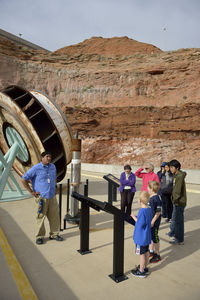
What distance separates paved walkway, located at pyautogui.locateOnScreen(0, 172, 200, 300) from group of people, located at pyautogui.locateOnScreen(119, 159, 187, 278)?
22 cm

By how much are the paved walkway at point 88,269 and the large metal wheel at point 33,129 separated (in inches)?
100

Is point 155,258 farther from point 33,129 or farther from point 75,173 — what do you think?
point 33,129

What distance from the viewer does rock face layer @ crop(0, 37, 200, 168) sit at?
29766 mm

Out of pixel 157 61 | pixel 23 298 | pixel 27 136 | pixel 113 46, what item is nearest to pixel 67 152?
pixel 27 136

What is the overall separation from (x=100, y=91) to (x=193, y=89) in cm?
1560

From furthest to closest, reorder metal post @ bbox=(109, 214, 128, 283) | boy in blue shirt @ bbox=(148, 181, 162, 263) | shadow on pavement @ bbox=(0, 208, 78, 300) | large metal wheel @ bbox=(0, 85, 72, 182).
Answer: large metal wheel @ bbox=(0, 85, 72, 182)
boy in blue shirt @ bbox=(148, 181, 162, 263)
metal post @ bbox=(109, 214, 128, 283)
shadow on pavement @ bbox=(0, 208, 78, 300)

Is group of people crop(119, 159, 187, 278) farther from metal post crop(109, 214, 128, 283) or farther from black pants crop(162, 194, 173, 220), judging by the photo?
metal post crop(109, 214, 128, 283)

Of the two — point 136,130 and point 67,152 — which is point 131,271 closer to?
point 67,152

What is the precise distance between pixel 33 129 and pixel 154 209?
14.2 ft

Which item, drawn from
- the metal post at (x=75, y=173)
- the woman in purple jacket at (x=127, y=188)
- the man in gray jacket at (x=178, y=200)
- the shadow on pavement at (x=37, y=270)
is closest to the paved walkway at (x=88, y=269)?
the shadow on pavement at (x=37, y=270)

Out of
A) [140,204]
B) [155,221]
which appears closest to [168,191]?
[155,221]

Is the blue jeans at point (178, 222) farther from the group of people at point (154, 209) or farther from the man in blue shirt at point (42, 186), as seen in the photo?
the man in blue shirt at point (42, 186)

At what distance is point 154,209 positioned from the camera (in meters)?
3.76

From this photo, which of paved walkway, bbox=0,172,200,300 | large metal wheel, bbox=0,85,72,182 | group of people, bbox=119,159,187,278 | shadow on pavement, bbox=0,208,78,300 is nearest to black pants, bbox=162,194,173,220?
group of people, bbox=119,159,187,278
